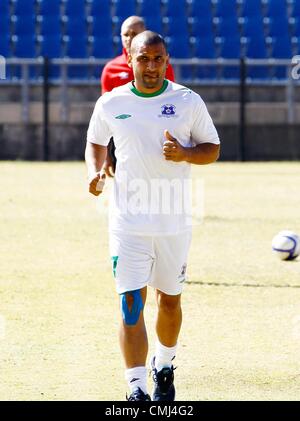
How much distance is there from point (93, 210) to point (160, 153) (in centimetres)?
1068

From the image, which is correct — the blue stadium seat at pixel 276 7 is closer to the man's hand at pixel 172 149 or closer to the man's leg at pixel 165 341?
the man's leg at pixel 165 341

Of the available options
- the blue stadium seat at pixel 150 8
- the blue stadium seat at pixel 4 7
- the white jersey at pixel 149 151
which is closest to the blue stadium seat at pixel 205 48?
the blue stadium seat at pixel 150 8

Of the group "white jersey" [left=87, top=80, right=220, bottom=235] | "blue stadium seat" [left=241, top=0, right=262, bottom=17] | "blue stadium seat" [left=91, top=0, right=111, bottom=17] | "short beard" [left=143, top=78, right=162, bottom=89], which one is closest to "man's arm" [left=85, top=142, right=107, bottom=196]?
"white jersey" [left=87, top=80, right=220, bottom=235]

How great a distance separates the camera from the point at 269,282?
10.7 m

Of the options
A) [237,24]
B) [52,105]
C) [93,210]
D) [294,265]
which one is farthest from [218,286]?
[237,24]

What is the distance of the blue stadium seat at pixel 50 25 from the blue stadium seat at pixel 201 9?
3.80m

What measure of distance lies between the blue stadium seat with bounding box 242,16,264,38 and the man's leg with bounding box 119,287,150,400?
26642 mm

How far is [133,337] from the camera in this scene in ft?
20.3

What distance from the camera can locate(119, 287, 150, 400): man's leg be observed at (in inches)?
242

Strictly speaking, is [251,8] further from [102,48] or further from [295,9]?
[102,48]

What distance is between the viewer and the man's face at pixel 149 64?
6102 millimetres

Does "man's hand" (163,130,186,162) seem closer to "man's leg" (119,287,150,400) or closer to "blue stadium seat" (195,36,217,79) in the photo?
"man's leg" (119,287,150,400)

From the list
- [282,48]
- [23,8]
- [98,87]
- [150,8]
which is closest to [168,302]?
[98,87]
